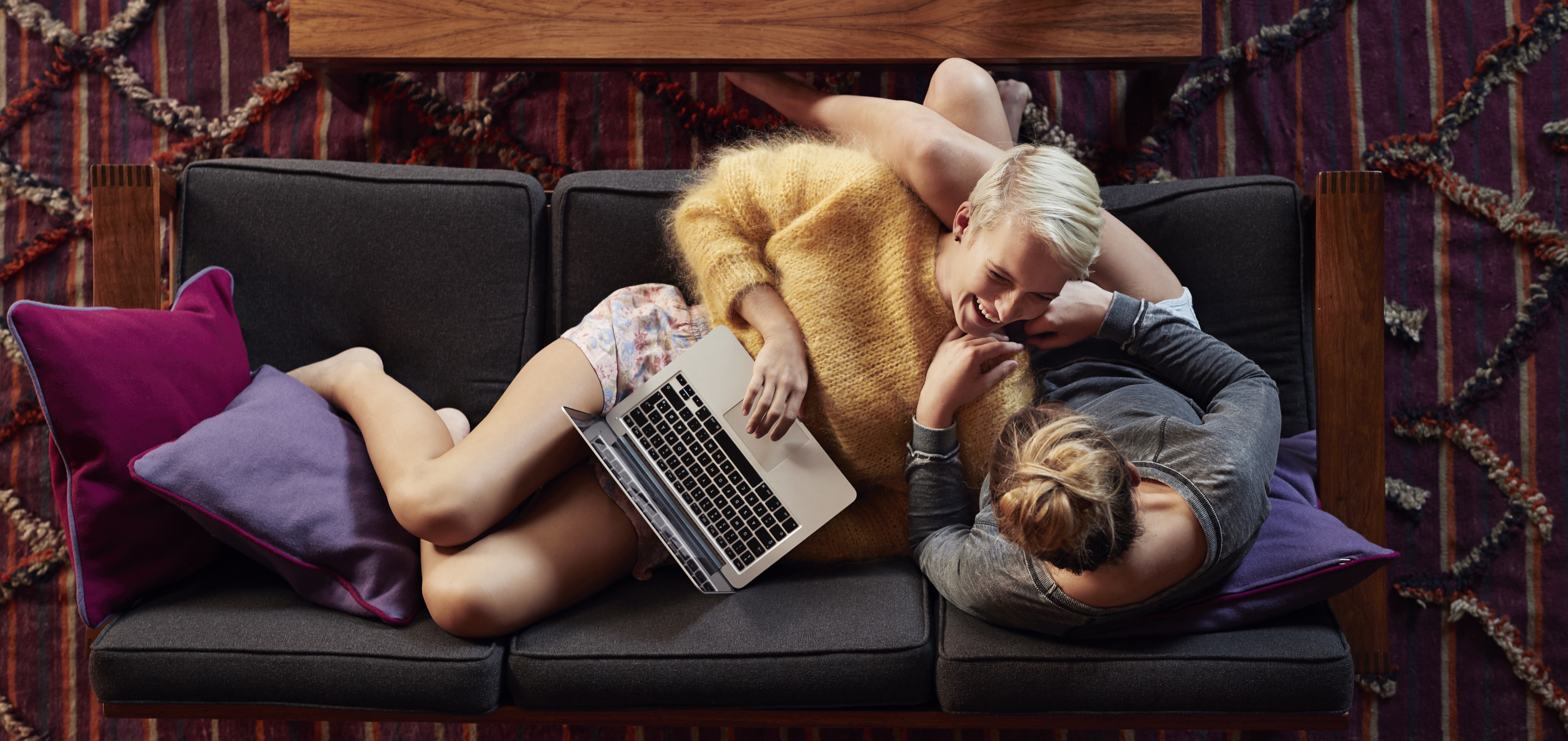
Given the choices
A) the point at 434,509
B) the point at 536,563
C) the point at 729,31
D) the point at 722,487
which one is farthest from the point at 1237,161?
the point at 434,509

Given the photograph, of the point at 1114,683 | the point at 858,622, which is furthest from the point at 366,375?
the point at 1114,683

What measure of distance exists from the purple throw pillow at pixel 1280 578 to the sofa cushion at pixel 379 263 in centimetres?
127

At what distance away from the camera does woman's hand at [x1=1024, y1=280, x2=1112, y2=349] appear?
4.69 ft

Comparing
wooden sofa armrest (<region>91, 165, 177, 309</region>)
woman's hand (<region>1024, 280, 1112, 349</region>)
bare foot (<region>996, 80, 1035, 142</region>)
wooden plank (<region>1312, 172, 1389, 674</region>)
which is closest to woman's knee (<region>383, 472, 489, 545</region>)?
wooden sofa armrest (<region>91, 165, 177, 309</region>)

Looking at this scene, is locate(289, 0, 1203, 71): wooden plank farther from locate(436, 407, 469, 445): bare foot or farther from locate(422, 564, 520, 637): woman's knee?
locate(422, 564, 520, 637): woman's knee

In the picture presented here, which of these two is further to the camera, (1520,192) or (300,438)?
(1520,192)

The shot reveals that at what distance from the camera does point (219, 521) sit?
4.54ft

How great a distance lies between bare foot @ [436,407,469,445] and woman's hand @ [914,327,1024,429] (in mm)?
862

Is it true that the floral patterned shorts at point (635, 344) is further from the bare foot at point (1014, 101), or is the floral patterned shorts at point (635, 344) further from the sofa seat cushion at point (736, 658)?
the bare foot at point (1014, 101)

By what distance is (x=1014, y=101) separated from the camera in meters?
1.81

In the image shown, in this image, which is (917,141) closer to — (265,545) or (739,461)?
(739,461)

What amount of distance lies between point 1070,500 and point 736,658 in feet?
2.10

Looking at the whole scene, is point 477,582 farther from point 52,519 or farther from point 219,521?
point 52,519

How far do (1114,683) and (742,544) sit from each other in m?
0.65
